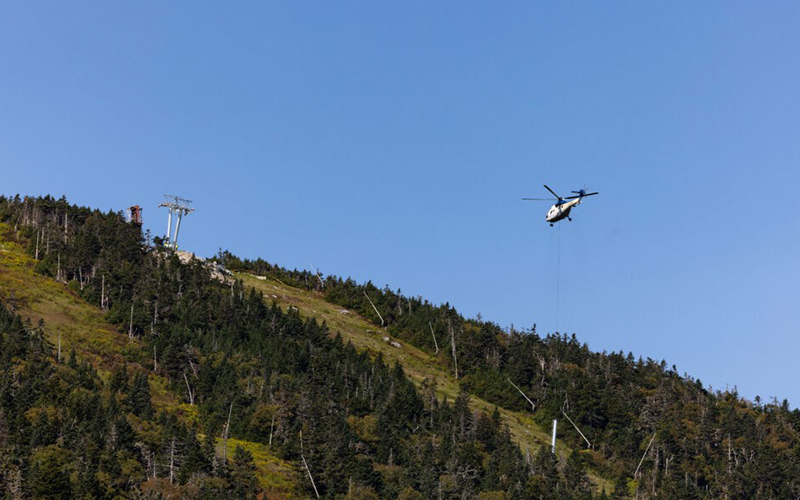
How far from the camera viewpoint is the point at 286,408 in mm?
128125

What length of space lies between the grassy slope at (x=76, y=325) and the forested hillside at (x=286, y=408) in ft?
1.66

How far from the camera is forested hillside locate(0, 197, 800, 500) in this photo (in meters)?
104

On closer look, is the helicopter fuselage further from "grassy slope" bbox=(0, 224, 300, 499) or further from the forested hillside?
"grassy slope" bbox=(0, 224, 300, 499)

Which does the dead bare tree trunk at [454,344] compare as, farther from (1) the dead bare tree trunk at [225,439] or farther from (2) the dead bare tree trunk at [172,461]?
(2) the dead bare tree trunk at [172,461]

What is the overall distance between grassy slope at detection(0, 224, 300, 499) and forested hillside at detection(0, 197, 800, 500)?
0.51 meters

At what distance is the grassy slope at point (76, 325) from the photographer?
123188 mm

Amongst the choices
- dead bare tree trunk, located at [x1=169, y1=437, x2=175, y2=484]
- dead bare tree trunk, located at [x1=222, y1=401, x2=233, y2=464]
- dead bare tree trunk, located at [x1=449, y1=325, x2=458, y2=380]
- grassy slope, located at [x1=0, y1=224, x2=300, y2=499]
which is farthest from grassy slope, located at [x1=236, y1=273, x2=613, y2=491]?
dead bare tree trunk, located at [x1=169, y1=437, x2=175, y2=484]

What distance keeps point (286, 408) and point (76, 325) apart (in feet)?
143

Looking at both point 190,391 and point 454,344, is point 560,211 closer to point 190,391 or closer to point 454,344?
point 190,391

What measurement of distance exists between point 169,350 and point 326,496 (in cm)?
4566

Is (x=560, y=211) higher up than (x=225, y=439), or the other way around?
(x=560, y=211)

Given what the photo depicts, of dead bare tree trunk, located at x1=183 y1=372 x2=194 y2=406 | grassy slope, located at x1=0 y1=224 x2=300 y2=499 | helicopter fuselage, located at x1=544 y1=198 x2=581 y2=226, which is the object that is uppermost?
helicopter fuselage, located at x1=544 y1=198 x2=581 y2=226

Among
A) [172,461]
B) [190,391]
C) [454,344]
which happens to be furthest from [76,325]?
[454,344]

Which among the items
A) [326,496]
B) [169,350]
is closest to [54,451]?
[326,496]
